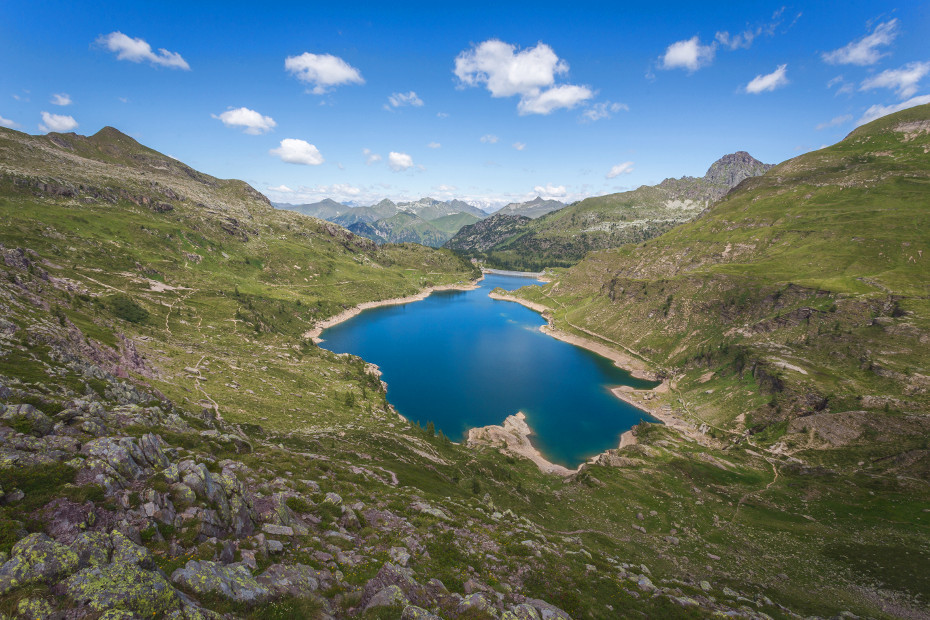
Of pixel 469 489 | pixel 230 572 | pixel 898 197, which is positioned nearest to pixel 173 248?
pixel 469 489

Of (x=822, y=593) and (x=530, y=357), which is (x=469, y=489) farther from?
(x=530, y=357)

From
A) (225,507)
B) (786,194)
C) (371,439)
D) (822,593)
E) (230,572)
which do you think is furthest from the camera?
(786,194)

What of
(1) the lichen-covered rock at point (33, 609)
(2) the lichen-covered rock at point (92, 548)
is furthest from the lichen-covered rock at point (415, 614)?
(1) the lichen-covered rock at point (33, 609)

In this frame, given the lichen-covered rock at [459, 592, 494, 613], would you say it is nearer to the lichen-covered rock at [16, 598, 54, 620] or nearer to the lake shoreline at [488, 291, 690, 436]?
the lichen-covered rock at [16, 598, 54, 620]

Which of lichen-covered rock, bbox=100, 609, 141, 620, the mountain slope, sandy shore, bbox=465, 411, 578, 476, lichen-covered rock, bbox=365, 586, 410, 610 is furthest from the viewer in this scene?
the mountain slope

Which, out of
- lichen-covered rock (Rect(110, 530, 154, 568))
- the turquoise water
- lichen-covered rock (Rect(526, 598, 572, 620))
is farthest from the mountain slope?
lichen-covered rock (Rect(110, 530, 154, 568))

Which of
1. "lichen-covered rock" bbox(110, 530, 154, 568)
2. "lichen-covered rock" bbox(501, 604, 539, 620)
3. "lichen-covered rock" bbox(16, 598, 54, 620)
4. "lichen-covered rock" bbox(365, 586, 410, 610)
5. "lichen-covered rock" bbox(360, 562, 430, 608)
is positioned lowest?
"lichen-covered rock" bbox(501, 604, 539, 620)

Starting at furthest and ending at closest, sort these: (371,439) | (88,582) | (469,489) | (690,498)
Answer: (690,498) < (371,439) < (469,489) < (88,582)
